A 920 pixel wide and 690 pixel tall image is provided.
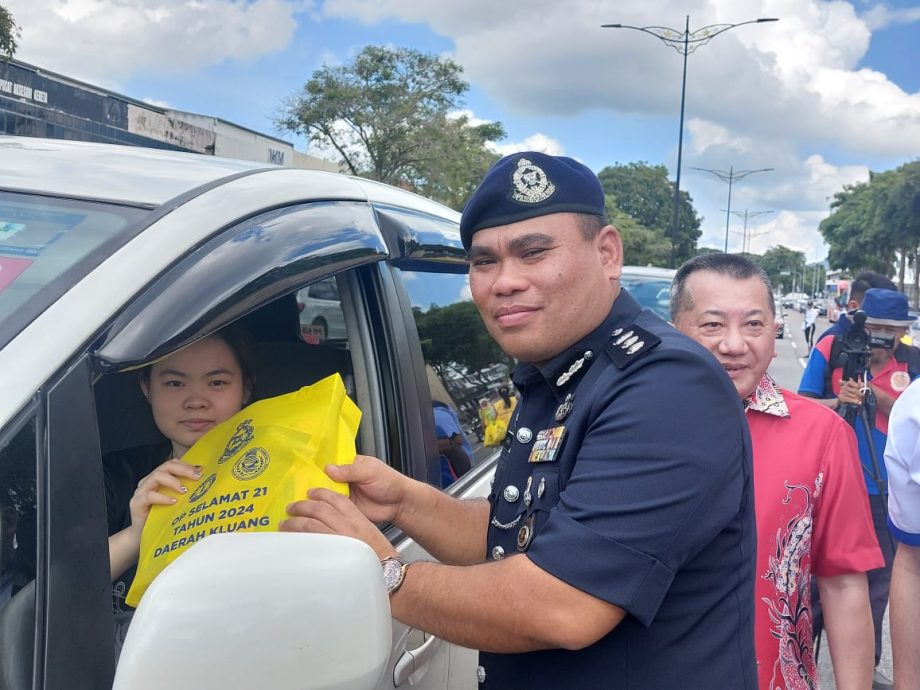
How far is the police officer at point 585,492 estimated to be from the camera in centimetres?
130

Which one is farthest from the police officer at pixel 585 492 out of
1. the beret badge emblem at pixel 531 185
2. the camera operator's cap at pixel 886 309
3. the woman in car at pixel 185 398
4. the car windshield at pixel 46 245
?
the camera operator's cap at pixel 886 309

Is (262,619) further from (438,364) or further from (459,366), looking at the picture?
(459,366)

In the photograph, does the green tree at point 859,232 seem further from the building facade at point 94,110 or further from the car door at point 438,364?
the car door at point 438,364

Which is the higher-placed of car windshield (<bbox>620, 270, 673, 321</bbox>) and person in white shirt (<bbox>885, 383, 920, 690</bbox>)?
car windshield (<bbox>620, 270, 673, 321</bbox>)

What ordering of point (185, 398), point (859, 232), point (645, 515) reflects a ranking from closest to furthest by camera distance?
point (645, 515) → point (185, 398) → point (859, 232)

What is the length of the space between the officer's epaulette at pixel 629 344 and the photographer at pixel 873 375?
3.11 meters

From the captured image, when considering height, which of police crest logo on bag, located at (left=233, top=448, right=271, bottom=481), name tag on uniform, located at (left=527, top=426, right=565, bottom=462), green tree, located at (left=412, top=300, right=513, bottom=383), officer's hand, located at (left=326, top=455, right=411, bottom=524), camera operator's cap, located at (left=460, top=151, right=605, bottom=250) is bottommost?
officer's hand, located at (left=326, top=455, right=411, bottom=524)

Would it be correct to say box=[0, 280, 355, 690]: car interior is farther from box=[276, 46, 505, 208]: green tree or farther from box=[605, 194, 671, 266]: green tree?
box=[605, 194, 671, 266]: green tree

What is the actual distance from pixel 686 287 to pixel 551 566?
137 centimetres

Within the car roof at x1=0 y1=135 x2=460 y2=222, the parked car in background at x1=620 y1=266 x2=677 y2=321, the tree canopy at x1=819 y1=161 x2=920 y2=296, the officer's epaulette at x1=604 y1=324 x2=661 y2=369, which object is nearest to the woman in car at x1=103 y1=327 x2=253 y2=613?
the car roof at x1=0 y1=135 x2=460 y2=222

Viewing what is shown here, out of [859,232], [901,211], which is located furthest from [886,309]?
[859,232]

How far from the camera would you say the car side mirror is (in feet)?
3.13

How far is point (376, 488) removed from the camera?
1.77m

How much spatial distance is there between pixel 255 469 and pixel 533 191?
27.6 inches
